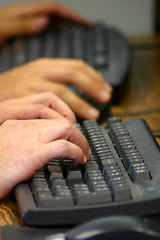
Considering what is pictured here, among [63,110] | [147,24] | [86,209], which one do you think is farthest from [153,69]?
[86,209]

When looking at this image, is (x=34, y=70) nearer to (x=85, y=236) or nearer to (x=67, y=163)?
(x=67, y=163)

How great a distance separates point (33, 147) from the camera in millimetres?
650

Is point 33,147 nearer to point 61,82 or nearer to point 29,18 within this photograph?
→ point 61,82

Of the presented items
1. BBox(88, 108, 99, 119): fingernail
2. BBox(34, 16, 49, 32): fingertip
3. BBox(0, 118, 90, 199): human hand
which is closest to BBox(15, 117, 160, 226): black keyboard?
BBox(0, 118, 90, 199): human hand

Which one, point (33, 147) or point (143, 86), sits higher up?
point (33, 147)

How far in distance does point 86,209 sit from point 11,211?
0.41ft

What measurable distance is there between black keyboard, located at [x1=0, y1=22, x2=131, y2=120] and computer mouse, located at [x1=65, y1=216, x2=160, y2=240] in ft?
1.68

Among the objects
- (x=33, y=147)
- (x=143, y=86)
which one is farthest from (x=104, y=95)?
(x=33, y=147)

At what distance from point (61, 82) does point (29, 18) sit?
47 centimetres

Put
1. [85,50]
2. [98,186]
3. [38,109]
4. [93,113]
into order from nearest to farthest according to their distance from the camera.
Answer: [98,186]
[38,109]
[93,113]
[85,50]

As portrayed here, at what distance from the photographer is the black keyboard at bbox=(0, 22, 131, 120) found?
3.50ft

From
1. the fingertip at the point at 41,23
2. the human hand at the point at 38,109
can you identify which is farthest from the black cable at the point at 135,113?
the fingertip at the point at 41,23

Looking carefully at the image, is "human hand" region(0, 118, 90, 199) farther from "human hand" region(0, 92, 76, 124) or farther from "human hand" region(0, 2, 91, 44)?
"human hand" region(0, 2, 91, 44)

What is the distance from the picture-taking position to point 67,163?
0.68 m
